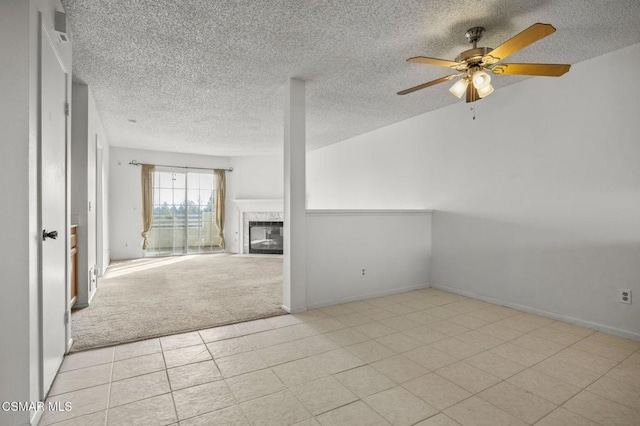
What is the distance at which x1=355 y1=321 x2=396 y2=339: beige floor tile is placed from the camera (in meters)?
2.78

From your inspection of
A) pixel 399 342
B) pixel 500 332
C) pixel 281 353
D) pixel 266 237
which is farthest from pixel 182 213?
pixel 500 332

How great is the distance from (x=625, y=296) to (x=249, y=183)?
23.6 feet

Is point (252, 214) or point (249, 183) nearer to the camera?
point (252, 214)

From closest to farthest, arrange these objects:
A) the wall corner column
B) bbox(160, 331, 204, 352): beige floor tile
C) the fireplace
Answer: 1. bbox(160, 331, 204, 352): beige floor tile
2. the wall corner column
3. the fireplace

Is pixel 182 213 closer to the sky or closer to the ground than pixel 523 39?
closer to the ground

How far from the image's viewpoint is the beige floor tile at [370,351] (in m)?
2.35

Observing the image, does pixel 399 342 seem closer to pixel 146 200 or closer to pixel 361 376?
pixel 361 376

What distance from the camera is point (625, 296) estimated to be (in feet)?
8.95

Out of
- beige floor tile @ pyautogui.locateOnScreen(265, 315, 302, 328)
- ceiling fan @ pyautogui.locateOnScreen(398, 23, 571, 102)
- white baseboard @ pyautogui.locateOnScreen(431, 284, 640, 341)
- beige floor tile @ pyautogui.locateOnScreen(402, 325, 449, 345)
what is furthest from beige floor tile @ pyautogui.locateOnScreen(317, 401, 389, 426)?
white baseboard @ pyautogui.locateOnScreen(431, 284, 640, 341)

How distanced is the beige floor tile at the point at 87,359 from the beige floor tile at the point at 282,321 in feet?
4.31

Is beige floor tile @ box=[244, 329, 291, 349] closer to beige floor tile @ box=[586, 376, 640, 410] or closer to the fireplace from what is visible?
beige floor tile @ box=[586, 376, 640, 410]

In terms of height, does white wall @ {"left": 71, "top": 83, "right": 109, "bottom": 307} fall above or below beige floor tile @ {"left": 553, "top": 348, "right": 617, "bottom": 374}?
above

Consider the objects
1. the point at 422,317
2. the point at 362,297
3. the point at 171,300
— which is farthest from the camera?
the point at 362,297

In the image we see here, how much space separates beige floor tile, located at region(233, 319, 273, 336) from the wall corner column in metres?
0.39
